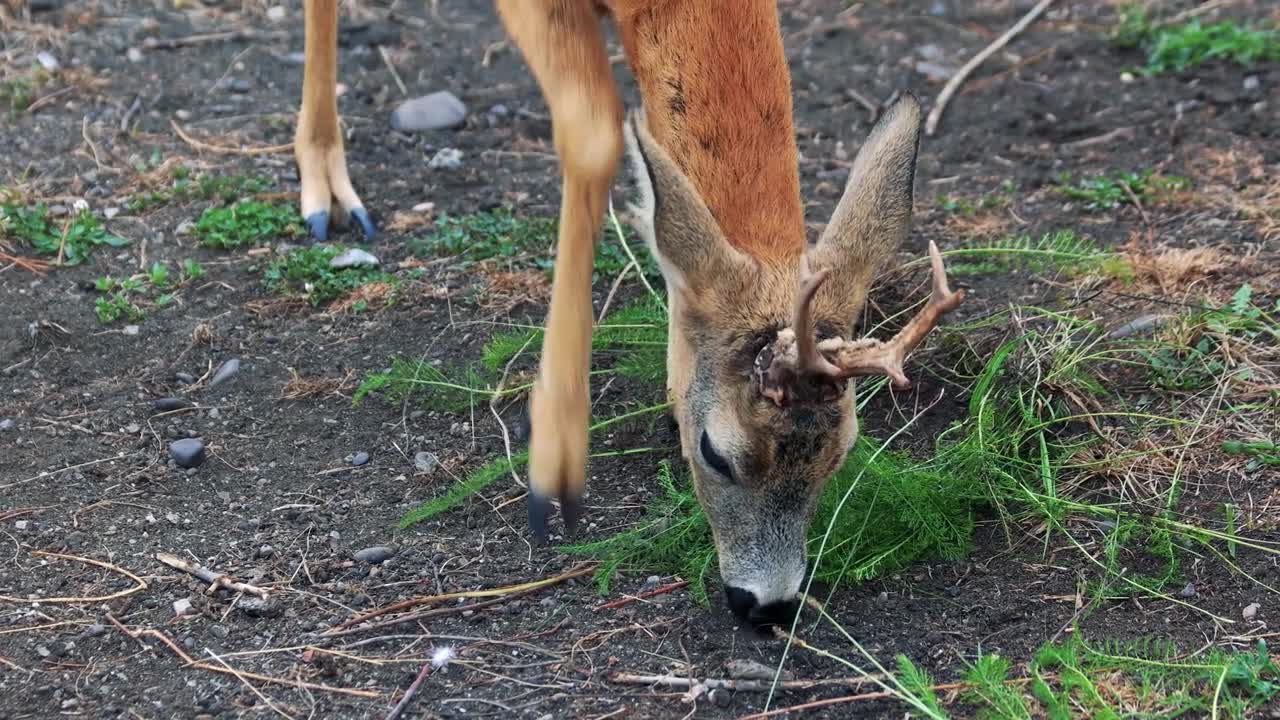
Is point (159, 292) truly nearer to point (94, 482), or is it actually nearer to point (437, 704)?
point (94, 482)

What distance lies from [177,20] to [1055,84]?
192 inches

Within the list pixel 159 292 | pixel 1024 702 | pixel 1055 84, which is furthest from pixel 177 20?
pixel 1024 702

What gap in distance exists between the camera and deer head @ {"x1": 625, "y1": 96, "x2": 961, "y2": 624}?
A: 139 inches

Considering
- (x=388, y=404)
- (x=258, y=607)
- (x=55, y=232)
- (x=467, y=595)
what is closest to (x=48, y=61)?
(x=55, y=232)

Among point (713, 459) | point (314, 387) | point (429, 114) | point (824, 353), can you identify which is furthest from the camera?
point (429, 114)

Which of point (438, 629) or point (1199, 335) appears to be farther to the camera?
point (1199, 335)

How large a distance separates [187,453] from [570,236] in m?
1.46

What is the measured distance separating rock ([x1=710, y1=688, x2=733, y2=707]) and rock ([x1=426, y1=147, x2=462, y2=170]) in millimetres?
3570

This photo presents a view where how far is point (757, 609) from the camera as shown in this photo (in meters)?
3.68

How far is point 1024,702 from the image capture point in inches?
134

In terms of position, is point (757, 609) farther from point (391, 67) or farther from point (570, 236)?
point (391, 67)

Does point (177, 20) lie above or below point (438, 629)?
above

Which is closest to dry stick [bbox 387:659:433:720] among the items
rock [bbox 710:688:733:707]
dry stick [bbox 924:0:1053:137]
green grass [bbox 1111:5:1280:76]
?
rock [bbox 710:688:733:707]

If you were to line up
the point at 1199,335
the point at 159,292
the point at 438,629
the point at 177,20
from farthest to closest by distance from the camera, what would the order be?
the point at 177,20, the point at 159,292, the point at 1199,335, the point at 438,629
